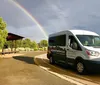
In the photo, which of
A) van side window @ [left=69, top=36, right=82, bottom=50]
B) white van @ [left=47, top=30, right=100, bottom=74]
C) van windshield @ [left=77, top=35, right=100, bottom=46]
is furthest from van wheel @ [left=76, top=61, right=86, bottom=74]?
van windshield @ [left=77, top=35, right=100, bottom=46]

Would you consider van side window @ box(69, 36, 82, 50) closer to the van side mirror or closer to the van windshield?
the van side mirror

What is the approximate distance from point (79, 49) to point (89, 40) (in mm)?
1111

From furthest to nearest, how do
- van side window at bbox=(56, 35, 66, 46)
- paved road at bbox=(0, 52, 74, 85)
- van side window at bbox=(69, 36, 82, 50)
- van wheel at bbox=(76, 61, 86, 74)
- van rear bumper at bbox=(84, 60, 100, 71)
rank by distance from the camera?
van side window at bbox=(56, 35, 66, 46) → van side window at bbox=(69, 36, 82, 50) → van wheel at bbox=(76, 61, 86, 74) → van rear bumper at bbox=(84, 60, 100, 71) → paved road at bbox=(0, 52, 74, 85)

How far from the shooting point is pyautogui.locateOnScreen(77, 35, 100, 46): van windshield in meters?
11.3

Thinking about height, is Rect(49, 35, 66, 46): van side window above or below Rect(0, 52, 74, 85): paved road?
above

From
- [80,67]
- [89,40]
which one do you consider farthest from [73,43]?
[80,67]

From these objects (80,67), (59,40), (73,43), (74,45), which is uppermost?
(59,40)

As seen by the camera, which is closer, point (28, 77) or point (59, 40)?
point (28, 77)

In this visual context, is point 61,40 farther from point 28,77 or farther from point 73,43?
point 28,77

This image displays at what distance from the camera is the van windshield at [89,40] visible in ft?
37.1

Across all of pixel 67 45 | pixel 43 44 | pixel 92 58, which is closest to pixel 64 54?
pixel 67 45

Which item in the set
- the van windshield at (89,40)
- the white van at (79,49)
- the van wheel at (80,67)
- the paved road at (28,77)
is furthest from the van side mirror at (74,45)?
the paved road at (28,77)

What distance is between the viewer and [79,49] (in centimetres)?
1102

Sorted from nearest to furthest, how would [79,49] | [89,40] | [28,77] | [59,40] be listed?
[28,77], [79,49], [89,40], [59,40]
